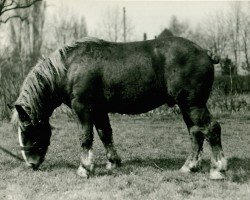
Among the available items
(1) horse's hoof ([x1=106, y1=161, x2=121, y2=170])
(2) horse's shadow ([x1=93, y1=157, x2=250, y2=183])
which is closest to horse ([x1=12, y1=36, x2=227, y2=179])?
(2) horse's shadow ([x1=93, y1=157, x2=250, y2=183])

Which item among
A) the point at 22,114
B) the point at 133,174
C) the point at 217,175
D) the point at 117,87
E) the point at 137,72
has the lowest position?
the point at 133,174

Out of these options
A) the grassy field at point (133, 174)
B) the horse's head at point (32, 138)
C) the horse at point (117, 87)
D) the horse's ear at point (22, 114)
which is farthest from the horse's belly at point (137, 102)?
the horse's ear at point (22, 114)

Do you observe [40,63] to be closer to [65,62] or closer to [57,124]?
[65,62]

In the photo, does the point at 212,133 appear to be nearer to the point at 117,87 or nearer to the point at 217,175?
the point at 217,175

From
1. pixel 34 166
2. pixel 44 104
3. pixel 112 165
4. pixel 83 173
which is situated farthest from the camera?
pixel 112 165

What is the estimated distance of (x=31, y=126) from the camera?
23.5 feet

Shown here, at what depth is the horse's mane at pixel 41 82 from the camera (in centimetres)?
708

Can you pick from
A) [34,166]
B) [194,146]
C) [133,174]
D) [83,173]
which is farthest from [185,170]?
[34,166]

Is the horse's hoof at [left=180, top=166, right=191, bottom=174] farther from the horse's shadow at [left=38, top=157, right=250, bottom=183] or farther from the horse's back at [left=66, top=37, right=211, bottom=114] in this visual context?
the horse's back at [left=66, top=37, right=211, bottom=114]

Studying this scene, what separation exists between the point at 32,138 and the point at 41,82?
1.03m

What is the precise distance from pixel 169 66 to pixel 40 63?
236cm

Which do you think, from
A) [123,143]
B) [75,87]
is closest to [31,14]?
[123,143]

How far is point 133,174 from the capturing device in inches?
273

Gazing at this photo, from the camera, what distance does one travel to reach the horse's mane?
708 centimetres
